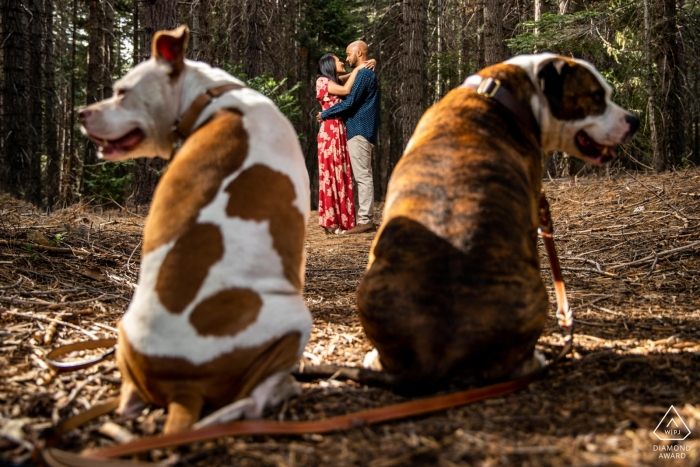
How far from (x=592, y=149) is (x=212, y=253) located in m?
2.44

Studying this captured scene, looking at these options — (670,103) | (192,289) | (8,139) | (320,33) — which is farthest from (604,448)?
(320,33)

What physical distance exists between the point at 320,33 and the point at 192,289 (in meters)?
22.0

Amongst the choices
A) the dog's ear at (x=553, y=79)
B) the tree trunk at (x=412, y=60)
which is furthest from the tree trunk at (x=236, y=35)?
the dog's ear at (x=553, y=79)

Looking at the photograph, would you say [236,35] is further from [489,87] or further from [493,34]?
[489,87]

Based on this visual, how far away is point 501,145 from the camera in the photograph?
337cm

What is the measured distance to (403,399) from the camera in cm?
288

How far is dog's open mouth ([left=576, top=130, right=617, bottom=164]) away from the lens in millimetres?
3701

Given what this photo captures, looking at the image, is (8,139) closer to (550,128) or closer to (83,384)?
(83,384)

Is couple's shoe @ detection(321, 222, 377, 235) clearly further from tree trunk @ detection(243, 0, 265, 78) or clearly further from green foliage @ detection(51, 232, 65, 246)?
tree trunk @ detection(243, 0, 265, 78)

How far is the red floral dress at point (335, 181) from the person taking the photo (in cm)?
1055

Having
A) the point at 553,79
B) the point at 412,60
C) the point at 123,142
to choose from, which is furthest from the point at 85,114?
the point at 412,60

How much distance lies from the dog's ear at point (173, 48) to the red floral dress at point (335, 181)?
7550mm

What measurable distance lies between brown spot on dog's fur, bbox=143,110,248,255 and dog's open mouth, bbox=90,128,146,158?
33 centimetres

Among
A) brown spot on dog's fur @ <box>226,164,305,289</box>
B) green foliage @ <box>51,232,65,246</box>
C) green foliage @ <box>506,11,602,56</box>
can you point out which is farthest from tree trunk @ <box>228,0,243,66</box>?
brown spot on dog's fur @ <box>226,164,305,289</box>
